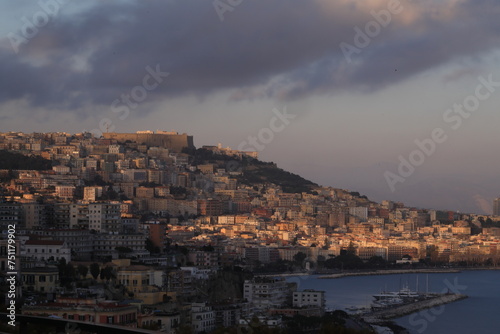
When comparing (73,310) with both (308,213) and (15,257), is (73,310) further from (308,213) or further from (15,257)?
(308,213)

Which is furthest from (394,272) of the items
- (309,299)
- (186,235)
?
(309,299)

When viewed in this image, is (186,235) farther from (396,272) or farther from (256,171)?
(256,171)

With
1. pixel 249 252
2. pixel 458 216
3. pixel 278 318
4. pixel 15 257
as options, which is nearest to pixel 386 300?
pixel 249 252

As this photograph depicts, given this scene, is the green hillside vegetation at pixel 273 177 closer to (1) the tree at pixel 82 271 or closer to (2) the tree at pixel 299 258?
(2) the tree at pixel 299 258

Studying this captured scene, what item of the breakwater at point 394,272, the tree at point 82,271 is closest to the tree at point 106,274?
the tree at point 82,271

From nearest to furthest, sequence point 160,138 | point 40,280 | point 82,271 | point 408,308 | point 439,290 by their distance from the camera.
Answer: point 40,280, point 82,271, point 408,308, point 439,290, point 160,138

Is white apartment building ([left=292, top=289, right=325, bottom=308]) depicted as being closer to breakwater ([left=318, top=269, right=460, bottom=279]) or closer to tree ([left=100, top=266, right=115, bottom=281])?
tree ([left=100, top=266, right=115, bottom=281])

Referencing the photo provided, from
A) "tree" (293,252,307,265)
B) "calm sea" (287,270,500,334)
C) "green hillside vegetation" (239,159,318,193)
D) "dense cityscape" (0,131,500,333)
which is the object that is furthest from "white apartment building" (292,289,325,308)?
"green hillside vegetation" (239,159,318,193)
